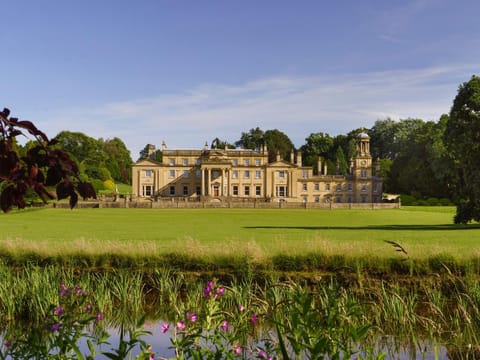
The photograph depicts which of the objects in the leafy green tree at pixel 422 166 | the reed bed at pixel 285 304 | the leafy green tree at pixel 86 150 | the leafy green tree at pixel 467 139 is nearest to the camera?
the reed bed at pixel 285 304

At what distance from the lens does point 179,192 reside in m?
83.5

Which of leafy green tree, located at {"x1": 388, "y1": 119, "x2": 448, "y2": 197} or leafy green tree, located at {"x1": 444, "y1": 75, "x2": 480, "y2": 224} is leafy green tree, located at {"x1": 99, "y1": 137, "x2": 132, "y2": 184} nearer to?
leafy green tree, located at {"x1": 388, "y1": 119, "x2": 448, "y2": 197}

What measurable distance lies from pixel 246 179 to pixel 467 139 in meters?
54.8

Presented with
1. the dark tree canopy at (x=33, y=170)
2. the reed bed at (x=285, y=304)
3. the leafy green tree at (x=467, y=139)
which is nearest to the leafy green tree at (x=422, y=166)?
the leafy green tree at (x=467, y=139)

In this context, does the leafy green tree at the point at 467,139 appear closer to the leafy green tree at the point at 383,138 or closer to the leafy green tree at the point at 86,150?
the leafy green tree at the point at 86,150

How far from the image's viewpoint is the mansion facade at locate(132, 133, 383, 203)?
82188 millimetres

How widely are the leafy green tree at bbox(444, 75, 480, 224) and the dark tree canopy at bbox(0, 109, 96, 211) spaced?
1148 inches

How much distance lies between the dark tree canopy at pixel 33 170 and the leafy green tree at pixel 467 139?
95.6 ft

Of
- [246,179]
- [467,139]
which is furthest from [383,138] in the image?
[467,139]

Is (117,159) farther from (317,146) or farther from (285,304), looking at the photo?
(285,304)

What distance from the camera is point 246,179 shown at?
83375 millimetres

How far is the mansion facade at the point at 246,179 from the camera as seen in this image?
8219 centimetres

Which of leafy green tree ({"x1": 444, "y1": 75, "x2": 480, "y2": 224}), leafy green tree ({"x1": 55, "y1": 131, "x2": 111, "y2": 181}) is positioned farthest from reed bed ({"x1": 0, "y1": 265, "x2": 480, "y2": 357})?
leafy green tree ({"x1": 55, "y1": 131, "x2": 111, "y2": 181})

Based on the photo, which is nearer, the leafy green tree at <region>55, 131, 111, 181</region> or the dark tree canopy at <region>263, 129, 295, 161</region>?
the leafy green tree at <region>55, 131, 111, 181</region>
